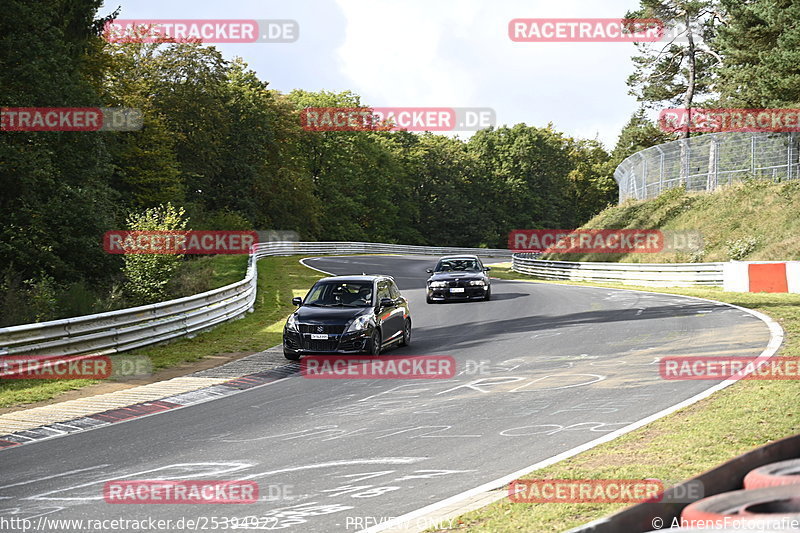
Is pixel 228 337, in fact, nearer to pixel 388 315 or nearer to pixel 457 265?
pixel 388 315

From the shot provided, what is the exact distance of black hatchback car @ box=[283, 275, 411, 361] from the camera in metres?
14.8

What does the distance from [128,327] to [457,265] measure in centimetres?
1442

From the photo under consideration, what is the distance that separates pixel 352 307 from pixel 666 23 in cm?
4404

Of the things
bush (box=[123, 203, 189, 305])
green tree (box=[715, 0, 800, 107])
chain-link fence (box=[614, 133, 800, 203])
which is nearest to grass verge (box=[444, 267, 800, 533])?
bush (box=[123, 203, 189, 305])

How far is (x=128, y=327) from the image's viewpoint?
16.3 meters

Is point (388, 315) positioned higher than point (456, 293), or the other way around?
point (388, 315)

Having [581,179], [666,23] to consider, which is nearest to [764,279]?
[666,23]

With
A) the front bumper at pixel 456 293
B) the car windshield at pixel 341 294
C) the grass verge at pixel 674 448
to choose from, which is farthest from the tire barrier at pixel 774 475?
the front bumper at pixel 456 293

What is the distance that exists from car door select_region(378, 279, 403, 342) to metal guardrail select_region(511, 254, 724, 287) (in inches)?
700

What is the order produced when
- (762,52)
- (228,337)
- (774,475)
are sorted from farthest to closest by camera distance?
(762,52) → (228,337) → (774,475)

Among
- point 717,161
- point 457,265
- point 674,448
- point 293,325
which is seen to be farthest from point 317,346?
point 717,161

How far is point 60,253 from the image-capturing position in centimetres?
2959

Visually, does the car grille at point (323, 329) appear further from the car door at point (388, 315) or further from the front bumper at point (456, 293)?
the front bumper at point (456, 293)

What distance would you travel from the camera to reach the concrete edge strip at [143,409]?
31.2 feet
